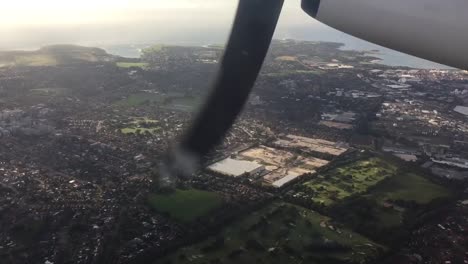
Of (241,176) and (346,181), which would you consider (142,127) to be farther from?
(346,181)

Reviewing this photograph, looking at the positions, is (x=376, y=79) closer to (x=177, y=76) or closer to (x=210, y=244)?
(x=177, y=76)

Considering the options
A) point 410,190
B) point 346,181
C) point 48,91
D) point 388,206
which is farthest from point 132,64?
point 388,206

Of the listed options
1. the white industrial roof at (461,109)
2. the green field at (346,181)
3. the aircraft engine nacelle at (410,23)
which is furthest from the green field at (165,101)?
the aircraft engine nacelle at (410,23)

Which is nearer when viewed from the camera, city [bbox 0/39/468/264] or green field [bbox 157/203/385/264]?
green field [bbox 157/203/385/264]

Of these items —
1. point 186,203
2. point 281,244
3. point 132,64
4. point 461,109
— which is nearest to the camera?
point 281,244

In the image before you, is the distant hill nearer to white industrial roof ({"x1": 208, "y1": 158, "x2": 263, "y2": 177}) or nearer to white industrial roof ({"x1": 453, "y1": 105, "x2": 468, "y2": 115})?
white industrial roof ({"x1": 208, "y1": 158, "x2": 263, "y2": 177})

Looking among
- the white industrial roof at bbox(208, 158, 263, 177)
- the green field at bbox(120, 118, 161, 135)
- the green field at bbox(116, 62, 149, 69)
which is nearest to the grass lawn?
the white industrial roof at bbox(208, 158, 263, 177)

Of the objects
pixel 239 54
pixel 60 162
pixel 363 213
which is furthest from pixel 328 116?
pixel 239 54
